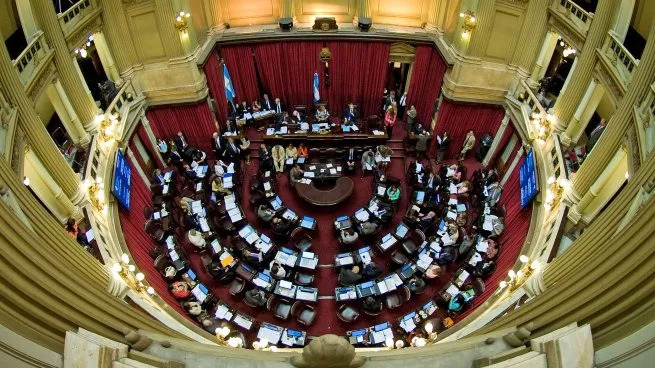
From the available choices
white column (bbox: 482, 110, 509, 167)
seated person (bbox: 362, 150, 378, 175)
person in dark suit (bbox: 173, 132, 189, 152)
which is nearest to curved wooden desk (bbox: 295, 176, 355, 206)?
seated person (bbox: 362, 150, 378, 175)

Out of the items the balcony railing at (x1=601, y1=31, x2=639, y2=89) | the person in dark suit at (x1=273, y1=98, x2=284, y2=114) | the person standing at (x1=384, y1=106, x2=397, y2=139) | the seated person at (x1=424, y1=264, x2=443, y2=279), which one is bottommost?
the seated person at (x1=424, y1=264, x2=443, y2=279)

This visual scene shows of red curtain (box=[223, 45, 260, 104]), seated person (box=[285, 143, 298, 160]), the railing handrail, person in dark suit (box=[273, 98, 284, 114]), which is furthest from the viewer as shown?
person in dark suit (box=[273, 98, 284, 114])

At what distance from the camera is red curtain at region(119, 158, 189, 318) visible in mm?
11781

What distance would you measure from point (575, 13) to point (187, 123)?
1175cm

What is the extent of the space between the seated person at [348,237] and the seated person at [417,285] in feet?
6.59

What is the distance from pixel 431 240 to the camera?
1338cm

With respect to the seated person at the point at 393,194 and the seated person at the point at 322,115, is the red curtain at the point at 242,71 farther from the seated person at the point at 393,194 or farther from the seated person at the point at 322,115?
the seated person at the point at 393,194

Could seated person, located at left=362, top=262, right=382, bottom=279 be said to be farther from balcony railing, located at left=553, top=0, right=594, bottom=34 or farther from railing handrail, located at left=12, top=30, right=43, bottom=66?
railing handrail, located at left=12, top=30, right=43, bottom=66

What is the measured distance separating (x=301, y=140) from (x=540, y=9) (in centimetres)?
821

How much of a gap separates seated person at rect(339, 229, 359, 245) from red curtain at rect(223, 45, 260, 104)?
6.68m

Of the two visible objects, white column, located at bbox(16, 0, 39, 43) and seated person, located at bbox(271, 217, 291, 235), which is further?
seated person, located at bbox(271, 217, 291, 235)

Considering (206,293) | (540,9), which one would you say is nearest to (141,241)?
(206,293)

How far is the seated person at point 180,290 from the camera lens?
12234 millimetres

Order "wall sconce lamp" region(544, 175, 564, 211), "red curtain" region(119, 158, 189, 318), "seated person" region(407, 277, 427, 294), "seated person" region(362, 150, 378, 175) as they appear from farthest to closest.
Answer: "seated person" region(362, 150, 378, 175) < "seated person" region(407, 277, 427, 294) < "red curtain" region(119, 158, 189, 318) < "wall sconce lamp" region(544, 175, 564, 211)
